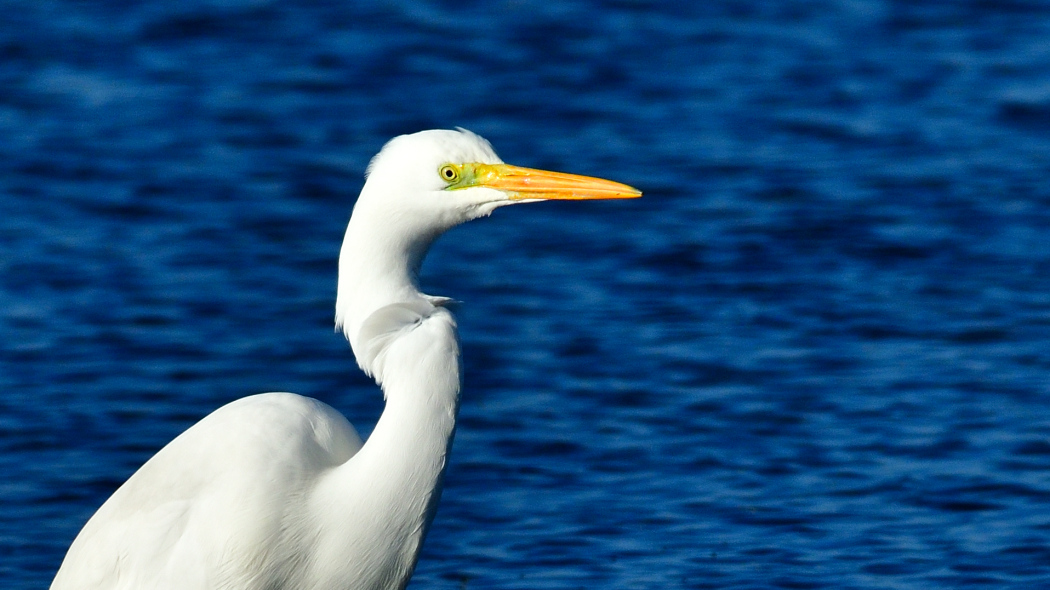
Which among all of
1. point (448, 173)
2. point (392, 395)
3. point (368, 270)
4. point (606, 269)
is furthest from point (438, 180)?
point (606, 269)

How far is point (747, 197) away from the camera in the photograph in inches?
407

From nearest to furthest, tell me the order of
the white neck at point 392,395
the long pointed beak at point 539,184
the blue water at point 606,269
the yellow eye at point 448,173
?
the white neck at point 392,395
the yellow eye at point 448,173
the long pointed beak at point 539,184
the blue water at point 606,269

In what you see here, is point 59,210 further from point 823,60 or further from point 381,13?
point 823,60

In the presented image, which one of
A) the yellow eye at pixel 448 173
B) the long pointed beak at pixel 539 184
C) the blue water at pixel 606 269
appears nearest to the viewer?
the yellow eye at pixel 448 173

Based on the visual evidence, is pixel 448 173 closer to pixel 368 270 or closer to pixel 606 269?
pixel 368 270

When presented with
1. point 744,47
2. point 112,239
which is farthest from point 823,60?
point 112,239

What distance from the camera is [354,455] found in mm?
4898

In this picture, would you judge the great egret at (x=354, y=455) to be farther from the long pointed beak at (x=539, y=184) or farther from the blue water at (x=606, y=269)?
the blue water at (x=606, y=269)

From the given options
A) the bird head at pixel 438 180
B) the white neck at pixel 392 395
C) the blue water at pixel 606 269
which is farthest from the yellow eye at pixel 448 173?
the blue water at pixel 606 269

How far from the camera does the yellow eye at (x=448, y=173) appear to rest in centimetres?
462

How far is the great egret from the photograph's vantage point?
14.8 feet

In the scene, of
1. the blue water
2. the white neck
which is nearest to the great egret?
the white neck

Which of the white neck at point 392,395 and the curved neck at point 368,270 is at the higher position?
the curved neck at point 368,270

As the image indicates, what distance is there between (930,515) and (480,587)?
197 cm
